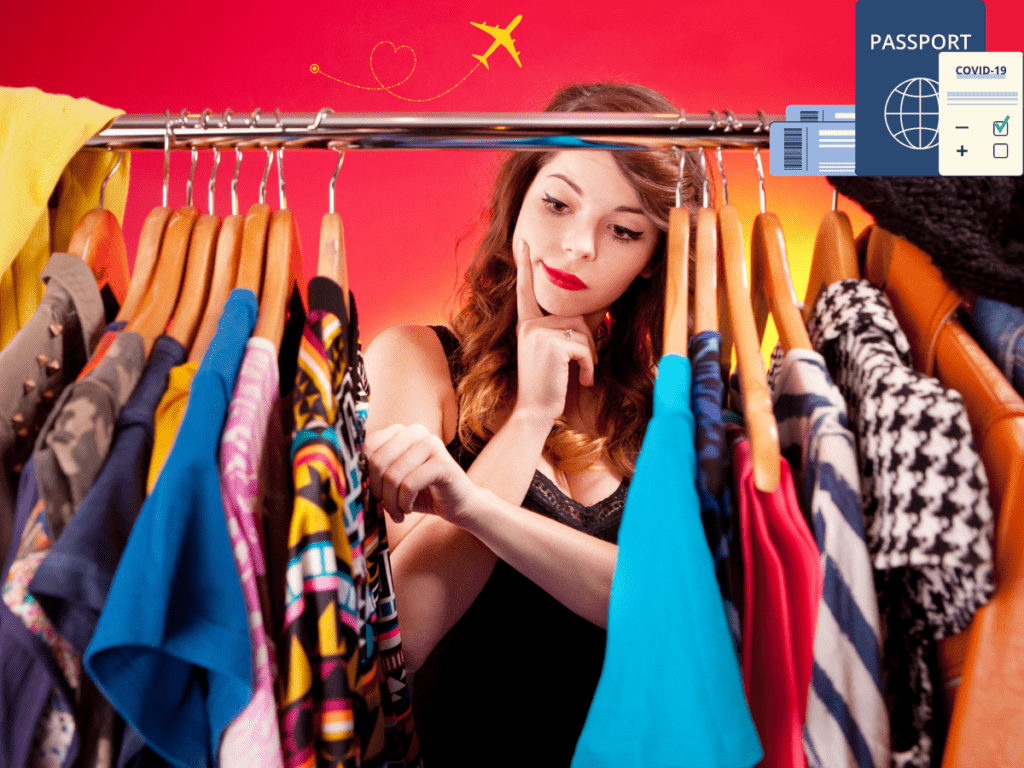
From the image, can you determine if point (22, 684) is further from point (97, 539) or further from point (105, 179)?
point (105, 179)

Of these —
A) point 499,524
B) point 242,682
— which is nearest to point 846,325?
point 499,524

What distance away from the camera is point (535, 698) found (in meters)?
0.98

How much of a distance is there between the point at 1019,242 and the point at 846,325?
156 millimetres

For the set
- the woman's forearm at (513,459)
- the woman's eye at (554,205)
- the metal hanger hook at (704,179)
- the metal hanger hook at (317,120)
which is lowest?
the woman's forearm at (513,459)

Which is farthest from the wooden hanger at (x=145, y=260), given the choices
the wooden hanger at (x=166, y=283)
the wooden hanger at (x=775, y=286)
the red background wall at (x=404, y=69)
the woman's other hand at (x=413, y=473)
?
the red background wall at (x=404, y=69)

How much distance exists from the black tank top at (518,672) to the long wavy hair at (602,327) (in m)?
0.13

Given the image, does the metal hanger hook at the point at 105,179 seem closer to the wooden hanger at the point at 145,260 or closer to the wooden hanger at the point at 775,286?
→ the wooden hanger at the point at 145,260

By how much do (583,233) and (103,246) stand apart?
0.57 m

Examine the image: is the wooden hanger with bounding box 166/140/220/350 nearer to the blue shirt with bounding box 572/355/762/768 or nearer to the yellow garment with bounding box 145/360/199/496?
the yellow garment with bounding box 145/360/199/496

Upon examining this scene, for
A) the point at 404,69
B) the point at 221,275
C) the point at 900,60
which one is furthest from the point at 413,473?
the point at 404,69

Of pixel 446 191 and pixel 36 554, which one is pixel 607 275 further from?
pixel 446 191

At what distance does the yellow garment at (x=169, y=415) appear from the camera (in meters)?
0.53

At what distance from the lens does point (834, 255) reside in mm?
713

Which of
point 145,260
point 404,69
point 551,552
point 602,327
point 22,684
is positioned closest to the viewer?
point 22,684
